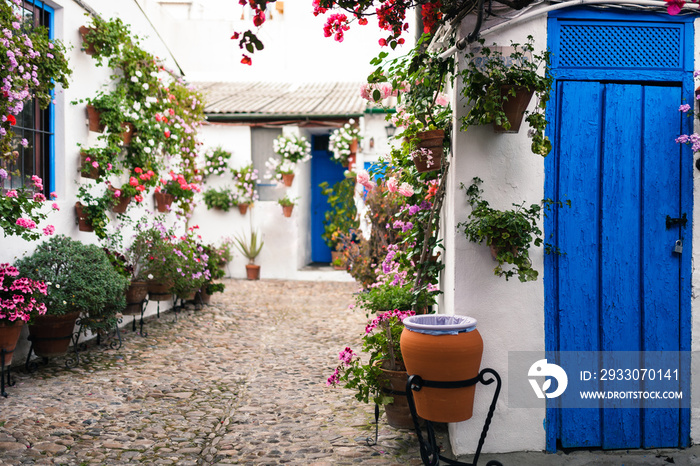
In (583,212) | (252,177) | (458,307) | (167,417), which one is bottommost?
(167,417)

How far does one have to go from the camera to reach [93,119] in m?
6.47

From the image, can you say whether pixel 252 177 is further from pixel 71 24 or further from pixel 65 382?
pixel 65 382

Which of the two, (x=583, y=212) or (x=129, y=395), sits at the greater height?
(x=583, y=212)

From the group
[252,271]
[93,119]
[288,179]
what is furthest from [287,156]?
[93,119]

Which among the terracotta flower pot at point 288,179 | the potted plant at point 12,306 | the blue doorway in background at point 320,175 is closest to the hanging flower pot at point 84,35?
the potted plant at point 12,306

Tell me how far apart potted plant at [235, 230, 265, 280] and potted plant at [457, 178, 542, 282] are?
30.6 ft

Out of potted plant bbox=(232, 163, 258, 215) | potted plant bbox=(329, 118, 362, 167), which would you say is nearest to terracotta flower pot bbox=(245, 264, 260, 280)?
potted plant bbox=(232, 163, 258, 215)

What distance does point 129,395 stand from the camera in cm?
469

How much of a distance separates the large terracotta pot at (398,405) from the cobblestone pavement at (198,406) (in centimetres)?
8

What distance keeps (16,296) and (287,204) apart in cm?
762

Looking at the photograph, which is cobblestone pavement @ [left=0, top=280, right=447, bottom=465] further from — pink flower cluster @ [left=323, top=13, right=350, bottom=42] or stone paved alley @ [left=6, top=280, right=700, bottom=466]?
pink flower cluster @ [left=323, top=13, right=350, bottom=42]

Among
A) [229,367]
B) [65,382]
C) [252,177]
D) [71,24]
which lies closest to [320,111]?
[252,177]

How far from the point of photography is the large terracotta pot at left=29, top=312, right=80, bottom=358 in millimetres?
5113

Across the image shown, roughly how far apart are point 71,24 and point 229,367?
4040 millimetres
